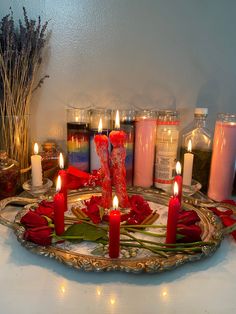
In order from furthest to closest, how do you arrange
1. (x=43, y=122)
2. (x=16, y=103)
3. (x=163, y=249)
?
1. (x=43, y=122)
2. (x=16, y=103)
3. (x=163, y=249)

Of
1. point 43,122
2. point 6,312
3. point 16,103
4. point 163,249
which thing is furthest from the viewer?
point 43,122

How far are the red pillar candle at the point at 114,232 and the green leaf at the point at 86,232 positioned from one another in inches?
2.5

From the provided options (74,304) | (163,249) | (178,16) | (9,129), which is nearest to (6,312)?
(74,304)

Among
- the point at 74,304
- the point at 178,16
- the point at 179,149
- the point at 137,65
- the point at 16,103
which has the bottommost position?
the point at 74,304

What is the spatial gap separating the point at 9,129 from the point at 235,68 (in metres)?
0.74

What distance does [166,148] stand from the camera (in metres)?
0.83

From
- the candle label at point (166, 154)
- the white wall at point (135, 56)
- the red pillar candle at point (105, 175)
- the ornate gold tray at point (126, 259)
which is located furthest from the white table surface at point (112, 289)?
the white wall at point (135, 56)

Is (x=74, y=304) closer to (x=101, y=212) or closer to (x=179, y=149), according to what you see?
(x=101, y=212)

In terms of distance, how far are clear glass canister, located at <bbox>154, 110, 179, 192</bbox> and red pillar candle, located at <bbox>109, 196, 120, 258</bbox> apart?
37 centimetres

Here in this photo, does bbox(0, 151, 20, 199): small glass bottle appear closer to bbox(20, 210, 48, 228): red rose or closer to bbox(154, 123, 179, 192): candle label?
bbox(20, 210, 48, 228): red rose

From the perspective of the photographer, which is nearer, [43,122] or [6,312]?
[6,312]

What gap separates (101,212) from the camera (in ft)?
2.11

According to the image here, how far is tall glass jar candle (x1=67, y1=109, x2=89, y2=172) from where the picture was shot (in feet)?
2.82

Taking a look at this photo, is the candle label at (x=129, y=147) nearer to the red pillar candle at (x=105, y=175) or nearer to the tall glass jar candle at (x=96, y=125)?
the tall glass jar candle at (x=96, y=125)
